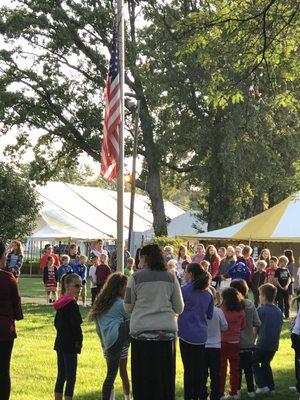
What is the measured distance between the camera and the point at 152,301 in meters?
6.87

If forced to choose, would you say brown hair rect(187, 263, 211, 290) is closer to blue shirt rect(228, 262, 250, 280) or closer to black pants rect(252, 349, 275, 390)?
black pants rect(252, 349, 275, 390)

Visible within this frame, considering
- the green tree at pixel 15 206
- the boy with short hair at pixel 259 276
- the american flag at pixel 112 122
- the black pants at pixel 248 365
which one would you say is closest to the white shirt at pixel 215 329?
the black pants at pixel 248 365

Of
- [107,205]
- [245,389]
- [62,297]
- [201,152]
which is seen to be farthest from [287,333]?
[107,205]

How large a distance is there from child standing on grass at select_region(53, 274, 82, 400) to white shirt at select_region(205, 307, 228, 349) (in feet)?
5.07

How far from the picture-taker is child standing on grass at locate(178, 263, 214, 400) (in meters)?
7.82

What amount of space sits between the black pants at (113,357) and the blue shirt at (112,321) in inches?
1.8

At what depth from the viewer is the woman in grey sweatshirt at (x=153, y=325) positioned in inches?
270

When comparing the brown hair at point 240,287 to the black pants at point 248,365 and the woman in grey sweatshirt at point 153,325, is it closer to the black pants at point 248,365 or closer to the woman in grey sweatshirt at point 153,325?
the black pants at point 248,365

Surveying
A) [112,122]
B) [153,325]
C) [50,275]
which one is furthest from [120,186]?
[50,275]

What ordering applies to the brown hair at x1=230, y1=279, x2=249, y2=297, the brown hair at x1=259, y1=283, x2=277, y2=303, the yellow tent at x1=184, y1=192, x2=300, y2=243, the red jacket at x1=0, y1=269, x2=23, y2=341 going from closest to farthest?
the red jacket at x1=0, y1=269, x2=23, y2=341 → the brown hair at x1=230, y1=279, x2=249, y2=297 → the brown hair at x1=259, y1=283, x2=277, y2=303 → the yellow tent at x1=184, y1=192, x2=300, y2=243

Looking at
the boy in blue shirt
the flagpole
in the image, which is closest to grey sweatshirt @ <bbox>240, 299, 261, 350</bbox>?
the flagpole

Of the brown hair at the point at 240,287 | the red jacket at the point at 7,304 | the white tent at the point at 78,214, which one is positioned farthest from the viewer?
the white tent at the point at 78,214

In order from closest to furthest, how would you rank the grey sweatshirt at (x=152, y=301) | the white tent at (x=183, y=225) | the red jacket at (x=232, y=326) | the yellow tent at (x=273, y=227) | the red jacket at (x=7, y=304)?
the grey sweatshirt at (x=152, y=301), the red jacket at (x=7, y=304), the red jacket at (x=232, y=326), the yellow tent at (x=273, y=227), the white tent at (x=183, y=225)

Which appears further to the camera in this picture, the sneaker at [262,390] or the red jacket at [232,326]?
the sneaker at [262,390]
